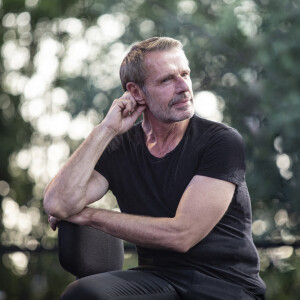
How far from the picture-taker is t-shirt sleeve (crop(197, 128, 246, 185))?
193cm

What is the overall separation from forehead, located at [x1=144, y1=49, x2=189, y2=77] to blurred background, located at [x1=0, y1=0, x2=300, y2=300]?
2.03m

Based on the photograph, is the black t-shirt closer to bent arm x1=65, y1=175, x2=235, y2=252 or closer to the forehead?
bent arm x1=65, y1=175, x2=235, y2=252

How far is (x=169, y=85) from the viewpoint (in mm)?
2139

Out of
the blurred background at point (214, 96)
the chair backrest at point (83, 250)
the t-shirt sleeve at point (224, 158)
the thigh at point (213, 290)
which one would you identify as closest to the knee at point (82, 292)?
the chair backrest at point (83, 250)

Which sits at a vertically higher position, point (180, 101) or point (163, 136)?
point (180, 101)

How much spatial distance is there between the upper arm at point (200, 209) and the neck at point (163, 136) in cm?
23

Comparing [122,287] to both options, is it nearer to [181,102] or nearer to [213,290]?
[213,290]

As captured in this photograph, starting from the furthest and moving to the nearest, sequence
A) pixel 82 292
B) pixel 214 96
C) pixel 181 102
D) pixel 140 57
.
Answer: pixel 214 96, pixel 140 57, pixel 181 102, pixel 82 292

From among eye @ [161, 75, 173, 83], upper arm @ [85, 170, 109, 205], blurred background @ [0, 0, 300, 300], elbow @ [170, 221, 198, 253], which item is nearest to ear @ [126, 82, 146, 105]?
eye @ [161, 75, 173, 83]

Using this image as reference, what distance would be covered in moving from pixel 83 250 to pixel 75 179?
0.22 m

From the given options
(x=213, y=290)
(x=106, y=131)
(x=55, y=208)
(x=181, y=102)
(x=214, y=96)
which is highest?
(x=181, y=102)

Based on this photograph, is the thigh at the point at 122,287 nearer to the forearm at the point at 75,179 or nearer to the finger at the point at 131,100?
the forearm at the point at 75,179

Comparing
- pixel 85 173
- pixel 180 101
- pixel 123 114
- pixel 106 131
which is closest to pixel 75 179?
pixel 85 173

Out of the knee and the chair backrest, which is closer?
the knee
